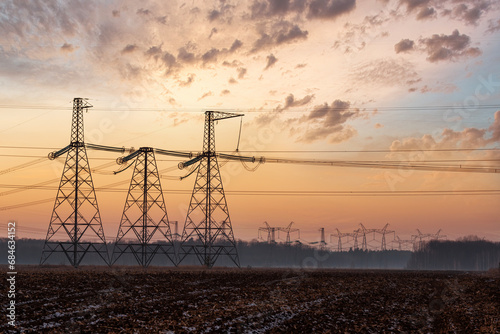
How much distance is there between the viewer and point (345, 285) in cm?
4644

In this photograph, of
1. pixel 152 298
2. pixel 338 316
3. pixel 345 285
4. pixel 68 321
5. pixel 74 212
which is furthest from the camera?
pixel 74 212

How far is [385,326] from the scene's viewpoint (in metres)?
25.7

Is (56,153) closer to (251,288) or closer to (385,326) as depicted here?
(251,288)

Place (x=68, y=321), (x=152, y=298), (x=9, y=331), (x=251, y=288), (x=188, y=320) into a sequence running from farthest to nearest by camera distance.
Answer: (x=251, y=288) < (x=152, y=298) < (x=188, y=320) < (x=68, y=321) < (x=9, y=331)

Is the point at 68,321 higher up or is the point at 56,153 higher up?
the point at 56,153

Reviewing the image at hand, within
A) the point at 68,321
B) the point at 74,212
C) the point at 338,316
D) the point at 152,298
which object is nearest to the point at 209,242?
the point at 74,212

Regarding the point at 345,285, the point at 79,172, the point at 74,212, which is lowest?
the point at 345,285

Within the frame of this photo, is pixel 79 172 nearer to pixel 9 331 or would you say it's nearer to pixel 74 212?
pixel 74 212

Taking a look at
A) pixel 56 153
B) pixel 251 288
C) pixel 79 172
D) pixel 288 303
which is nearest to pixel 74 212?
pixel 79 172

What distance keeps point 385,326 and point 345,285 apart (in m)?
21.0

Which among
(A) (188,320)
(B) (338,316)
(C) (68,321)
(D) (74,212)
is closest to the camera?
(C) (68,321)

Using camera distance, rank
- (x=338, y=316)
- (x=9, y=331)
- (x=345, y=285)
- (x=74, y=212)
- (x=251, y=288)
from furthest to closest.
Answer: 1. (x=74, y=212)
2. (x=345, y=285)
3. (x=251, y=288)
4. (x=338, y=316)
5. (x=9, y=331)

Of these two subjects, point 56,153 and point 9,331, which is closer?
point 9,331

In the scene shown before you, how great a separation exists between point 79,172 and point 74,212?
5399 mm
